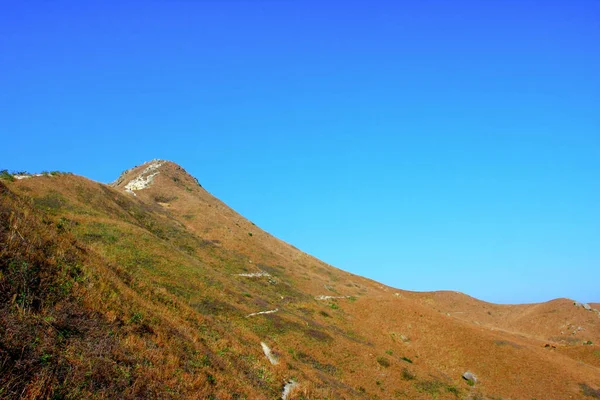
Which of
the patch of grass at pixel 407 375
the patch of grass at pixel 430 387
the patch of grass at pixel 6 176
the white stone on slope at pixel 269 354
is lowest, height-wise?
the patch of grass at pixel 430 387

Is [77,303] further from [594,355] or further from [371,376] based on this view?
[594,355]

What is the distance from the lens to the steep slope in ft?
49.3

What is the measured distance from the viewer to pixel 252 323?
31.8 metres

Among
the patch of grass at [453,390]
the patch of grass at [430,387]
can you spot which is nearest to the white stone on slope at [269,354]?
the patch of grass at [430,387]

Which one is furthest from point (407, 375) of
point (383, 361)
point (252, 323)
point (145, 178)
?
point (145, 178)

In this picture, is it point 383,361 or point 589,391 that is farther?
point 589,391

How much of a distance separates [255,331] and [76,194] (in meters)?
33.2

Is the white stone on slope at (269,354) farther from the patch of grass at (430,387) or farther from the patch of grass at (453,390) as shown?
the patch of grass at (453,390)

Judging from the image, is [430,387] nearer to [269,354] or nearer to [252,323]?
[252,323]

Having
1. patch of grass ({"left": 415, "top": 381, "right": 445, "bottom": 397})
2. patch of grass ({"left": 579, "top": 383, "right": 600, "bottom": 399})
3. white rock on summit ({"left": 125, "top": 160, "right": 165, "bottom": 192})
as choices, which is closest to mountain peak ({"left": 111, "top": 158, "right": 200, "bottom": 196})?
white rock on summit ({"left": 125, "top": 160, "right": 165, "bottom": 192})

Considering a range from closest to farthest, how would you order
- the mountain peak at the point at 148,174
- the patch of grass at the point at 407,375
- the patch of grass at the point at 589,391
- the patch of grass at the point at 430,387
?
the patch of grass at the point at 430,387 < the patch of grass at the point at 407,375 < the patch of grass at the point at 589,391 < the mountain peak at the point at 148,174

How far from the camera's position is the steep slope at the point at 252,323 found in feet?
49.3

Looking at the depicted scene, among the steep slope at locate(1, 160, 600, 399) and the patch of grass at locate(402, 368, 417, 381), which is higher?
the steep slope at locate(1, 160, 600, 399)

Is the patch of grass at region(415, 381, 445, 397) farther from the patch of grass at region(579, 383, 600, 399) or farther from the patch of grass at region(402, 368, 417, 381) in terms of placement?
the patch of grass at region(579, 383, 600, 399)
